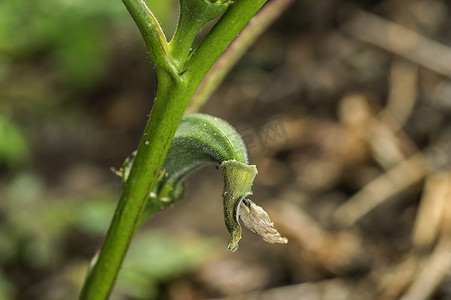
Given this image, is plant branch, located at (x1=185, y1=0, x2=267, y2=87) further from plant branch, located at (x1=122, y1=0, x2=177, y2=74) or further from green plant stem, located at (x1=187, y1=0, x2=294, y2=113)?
green plant stem, located at (x1=187, y1=0, x2=294, y2=113)

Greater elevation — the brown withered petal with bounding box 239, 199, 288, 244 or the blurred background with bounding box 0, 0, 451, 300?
the brown withered petal with bounding box 239, 199, 288, 244

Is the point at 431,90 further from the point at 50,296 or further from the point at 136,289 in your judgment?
the point at 50,296

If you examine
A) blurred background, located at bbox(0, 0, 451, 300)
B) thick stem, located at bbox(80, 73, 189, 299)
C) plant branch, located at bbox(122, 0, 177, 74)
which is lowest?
blurred background, located at bbox(0, 0, 451, 300)

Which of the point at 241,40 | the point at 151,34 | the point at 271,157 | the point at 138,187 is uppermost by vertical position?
the point at 151,34

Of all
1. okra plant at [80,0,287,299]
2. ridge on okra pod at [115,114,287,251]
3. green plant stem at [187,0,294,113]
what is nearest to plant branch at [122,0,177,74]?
okra plant at [80,0,287,299]

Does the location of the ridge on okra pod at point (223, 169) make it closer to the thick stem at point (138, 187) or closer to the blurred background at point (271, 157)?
the thick stem at point (138, 187)

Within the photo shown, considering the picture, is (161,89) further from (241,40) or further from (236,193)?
(241,40)

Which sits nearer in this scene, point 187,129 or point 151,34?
point 151,34

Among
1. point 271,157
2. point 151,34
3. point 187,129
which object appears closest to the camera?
point 151,34

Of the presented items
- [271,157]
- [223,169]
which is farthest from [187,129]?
[271,157]
